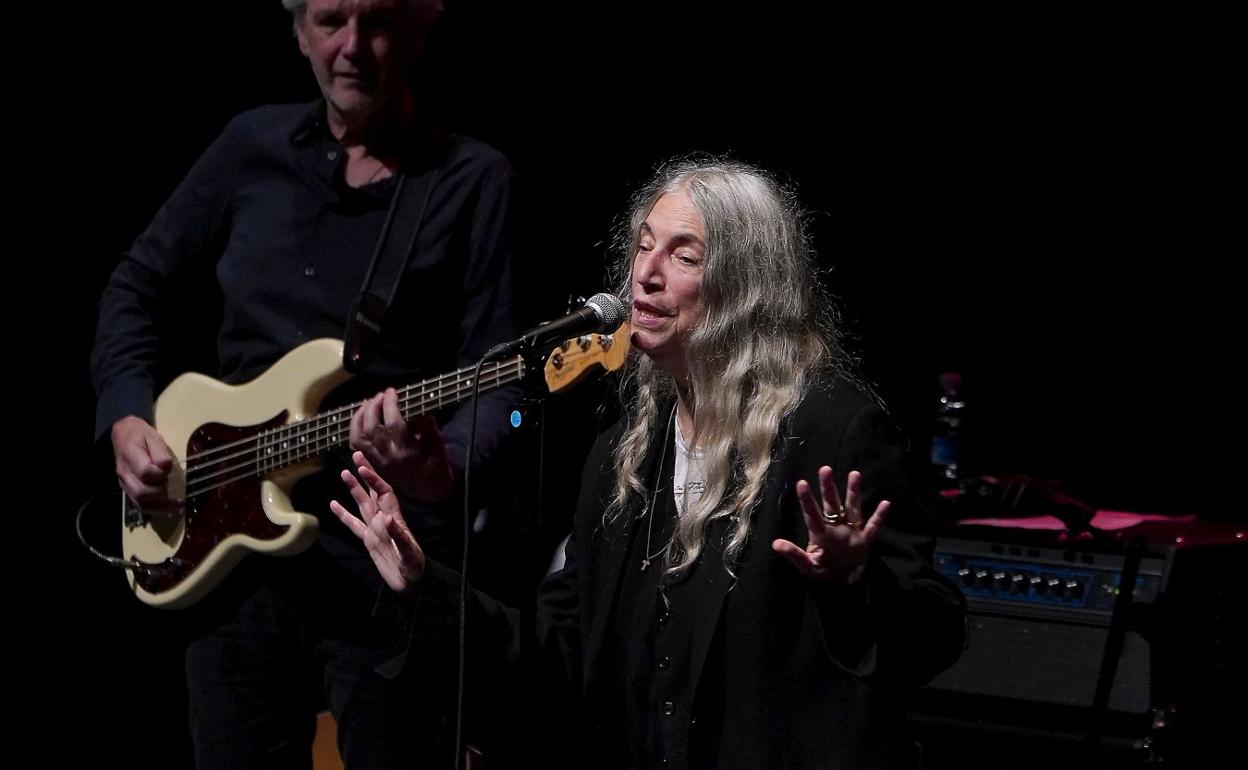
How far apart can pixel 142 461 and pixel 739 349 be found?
1598mm

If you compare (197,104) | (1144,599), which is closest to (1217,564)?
(1144,599)

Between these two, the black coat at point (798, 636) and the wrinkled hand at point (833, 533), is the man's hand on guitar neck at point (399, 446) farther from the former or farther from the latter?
the wrinkled hand at point (833, 533)

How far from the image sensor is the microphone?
7.20 ft

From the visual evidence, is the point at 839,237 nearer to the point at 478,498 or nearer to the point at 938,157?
the point at 938,157

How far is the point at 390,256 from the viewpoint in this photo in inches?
126

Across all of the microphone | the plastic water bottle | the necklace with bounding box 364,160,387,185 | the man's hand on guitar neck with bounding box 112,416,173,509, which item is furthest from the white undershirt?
the plastic water bottle

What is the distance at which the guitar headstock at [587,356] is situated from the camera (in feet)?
9.24

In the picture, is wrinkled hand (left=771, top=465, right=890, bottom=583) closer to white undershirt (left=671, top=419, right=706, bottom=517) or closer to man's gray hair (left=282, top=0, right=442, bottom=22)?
white undershirt (left=671, top=419, right=706, bottom=517)

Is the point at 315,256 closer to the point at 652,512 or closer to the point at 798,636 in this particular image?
the point at 652,512

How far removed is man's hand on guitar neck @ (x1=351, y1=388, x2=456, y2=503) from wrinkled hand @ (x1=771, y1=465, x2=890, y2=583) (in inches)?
42.7

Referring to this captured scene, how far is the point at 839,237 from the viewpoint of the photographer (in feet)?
14.1

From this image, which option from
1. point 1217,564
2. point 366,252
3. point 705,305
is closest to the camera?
point 705,305

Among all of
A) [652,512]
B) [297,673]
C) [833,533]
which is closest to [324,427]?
[297,673]

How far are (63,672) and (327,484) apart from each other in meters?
1.77
